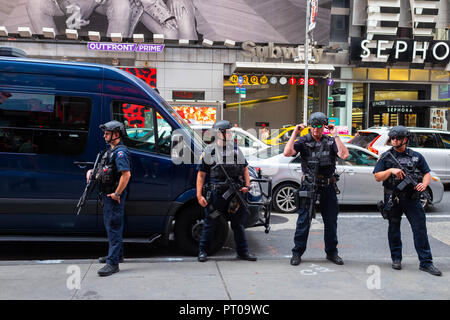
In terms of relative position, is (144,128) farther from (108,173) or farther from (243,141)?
(243,141)

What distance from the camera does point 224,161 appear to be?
511 centimetres

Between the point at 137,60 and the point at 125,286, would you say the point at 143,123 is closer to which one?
the point at 125,286

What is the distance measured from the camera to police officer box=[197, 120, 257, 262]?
16.7 ft

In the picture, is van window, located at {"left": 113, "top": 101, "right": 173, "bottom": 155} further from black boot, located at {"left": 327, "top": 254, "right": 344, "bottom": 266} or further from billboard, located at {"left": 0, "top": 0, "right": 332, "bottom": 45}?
billboard, located at {"left": 0, "top": 0, "right": 332, "bottom": 45}

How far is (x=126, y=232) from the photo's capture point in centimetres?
543

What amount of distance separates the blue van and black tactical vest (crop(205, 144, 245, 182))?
46 cm

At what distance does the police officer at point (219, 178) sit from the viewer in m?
5.08

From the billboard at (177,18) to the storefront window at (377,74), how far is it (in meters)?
3.35

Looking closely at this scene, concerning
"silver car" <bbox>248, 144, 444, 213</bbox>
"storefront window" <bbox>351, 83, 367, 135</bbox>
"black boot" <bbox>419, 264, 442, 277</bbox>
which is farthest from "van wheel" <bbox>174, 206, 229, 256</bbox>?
"storefront window" <bbox>351, 83, 367, 135</bbox>

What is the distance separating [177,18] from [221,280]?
19.9 meters

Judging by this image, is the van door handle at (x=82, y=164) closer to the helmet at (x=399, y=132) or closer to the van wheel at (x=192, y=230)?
the van wheel at (x=192, y=230)

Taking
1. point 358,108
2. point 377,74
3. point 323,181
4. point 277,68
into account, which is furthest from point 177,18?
point 323,181
